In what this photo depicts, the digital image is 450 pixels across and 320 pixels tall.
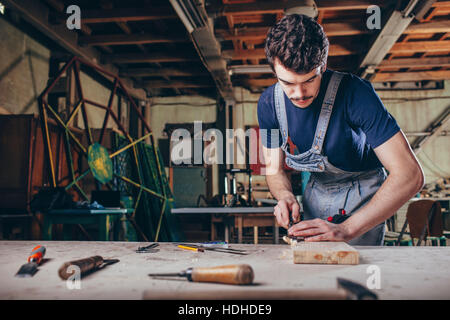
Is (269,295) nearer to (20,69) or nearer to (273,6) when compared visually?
(273,6)

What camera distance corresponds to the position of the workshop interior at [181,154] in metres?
0.86

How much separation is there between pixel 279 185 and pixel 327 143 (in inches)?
12.3

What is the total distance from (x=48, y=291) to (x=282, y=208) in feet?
3.08

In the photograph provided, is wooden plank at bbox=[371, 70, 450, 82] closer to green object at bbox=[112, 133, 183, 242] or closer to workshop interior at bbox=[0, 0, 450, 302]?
workshop interior at bbox=[0, 0, 450, 302]

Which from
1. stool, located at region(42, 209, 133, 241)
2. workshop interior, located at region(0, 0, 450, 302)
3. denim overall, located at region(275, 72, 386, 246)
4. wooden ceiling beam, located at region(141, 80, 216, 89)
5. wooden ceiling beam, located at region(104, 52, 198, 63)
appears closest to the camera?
workshop interior, located at region(0, 0, 450, 302)

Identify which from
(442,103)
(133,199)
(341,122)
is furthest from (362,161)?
(442,103)

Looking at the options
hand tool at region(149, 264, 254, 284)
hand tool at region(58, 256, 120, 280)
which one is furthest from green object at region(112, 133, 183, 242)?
hand tool at region(149, 264, 254, 284)

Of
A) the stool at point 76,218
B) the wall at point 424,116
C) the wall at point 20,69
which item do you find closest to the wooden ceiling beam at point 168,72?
the wall at point 424,116

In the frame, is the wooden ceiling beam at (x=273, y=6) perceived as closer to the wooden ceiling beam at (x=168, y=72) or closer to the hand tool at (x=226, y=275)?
the wooden ceiling beam at (x=168, y=72)

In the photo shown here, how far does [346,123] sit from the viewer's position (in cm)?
157

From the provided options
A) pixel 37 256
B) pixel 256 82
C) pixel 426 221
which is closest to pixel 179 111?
pixel 256 82

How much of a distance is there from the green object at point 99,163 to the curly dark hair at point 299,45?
2649 millimetres

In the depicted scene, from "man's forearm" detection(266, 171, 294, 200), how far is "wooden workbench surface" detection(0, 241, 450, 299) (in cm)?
38

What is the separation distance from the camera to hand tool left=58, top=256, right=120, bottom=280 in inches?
32.3
